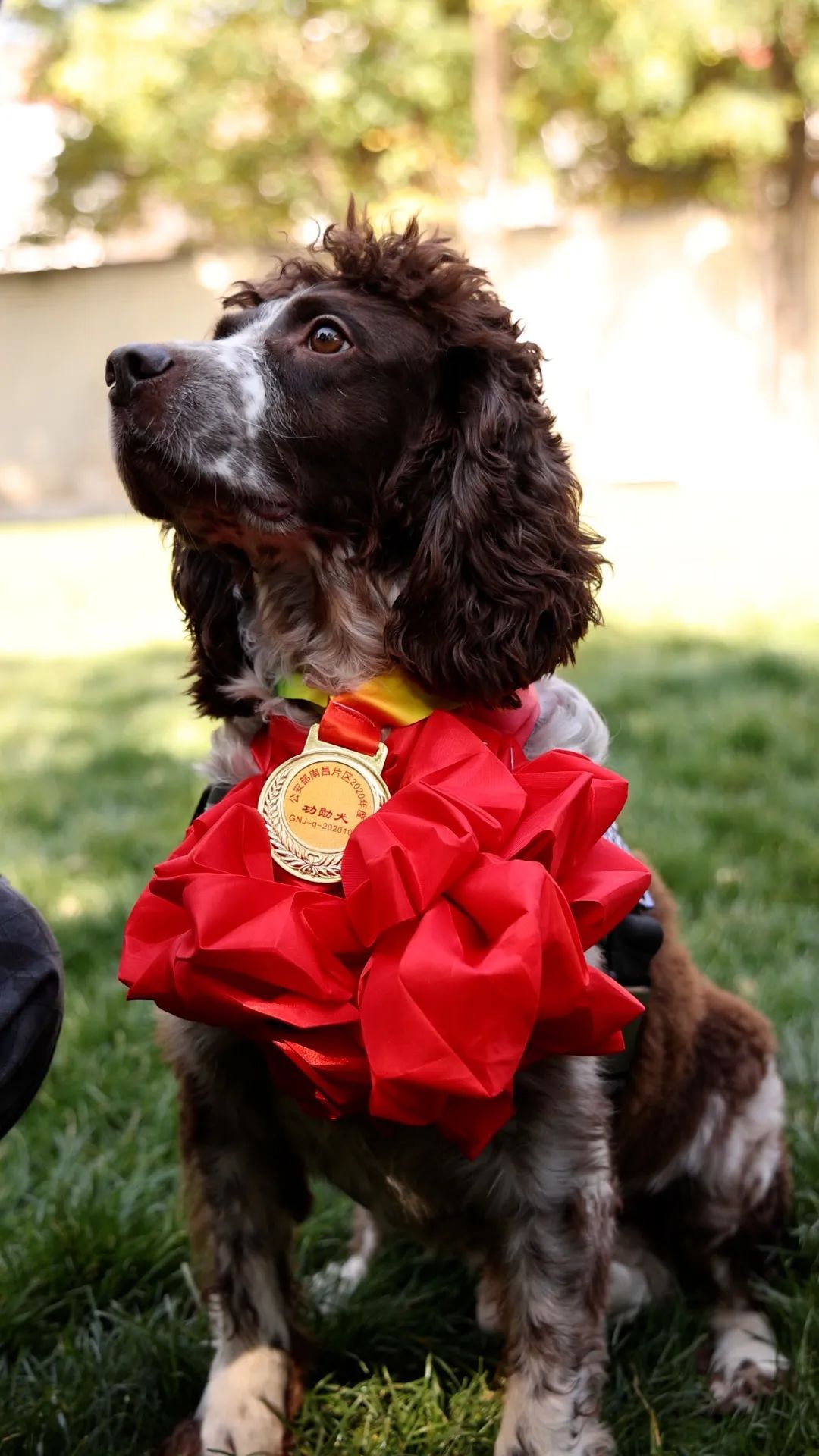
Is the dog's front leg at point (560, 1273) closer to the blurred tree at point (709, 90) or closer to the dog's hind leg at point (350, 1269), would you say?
the dog's hind leg at point (350, 1269)

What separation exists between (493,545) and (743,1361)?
4.96ft

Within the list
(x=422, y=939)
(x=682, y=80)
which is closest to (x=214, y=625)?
(x=422, y=939)

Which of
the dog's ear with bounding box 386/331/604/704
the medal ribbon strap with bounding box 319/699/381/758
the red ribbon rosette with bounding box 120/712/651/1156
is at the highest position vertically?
the dog's ear with bounding box 386/331/604/704

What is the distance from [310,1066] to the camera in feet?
6.09

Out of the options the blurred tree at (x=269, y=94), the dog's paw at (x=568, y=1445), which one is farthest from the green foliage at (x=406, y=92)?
the dog's paw at (x=568, y=1445)

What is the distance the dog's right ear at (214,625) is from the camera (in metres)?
2.41

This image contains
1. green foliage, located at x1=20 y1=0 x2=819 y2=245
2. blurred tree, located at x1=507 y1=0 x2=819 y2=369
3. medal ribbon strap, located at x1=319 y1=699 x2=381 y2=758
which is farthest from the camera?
green foliage, located at x1=20 y1=0 x2=819 y2=245

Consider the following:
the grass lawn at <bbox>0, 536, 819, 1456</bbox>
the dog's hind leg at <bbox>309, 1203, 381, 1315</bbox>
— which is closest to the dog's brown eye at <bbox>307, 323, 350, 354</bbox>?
the grass lawn at <bbox>0, 536, 819, 1456</bbox>

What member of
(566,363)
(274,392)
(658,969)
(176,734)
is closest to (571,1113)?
(658,969)

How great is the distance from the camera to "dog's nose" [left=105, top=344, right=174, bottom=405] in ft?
6.93

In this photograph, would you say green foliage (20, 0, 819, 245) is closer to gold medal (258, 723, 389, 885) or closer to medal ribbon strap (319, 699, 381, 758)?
medal ribbon strap (319, 699, 381, 758)

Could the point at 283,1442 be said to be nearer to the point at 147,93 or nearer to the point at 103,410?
the point at 103,410

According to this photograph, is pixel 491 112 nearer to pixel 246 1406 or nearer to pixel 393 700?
pixel 393 700

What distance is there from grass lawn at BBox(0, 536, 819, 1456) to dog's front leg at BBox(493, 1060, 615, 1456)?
17 centimetres
